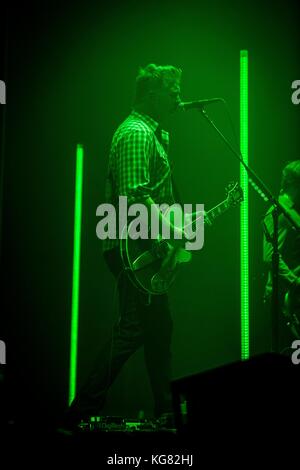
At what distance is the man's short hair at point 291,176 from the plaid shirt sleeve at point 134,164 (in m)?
1.10

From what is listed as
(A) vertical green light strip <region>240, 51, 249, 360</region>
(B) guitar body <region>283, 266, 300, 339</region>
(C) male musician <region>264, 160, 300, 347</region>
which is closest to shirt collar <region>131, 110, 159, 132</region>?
(A) vertical green light strip <region>240, 51, 249, 360</region>

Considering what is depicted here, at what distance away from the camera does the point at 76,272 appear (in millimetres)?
4039

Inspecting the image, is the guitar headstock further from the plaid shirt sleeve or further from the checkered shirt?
the plaid shirt sleeve

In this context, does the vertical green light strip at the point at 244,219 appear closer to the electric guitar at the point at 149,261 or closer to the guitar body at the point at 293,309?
the guitar body at the point at 293,309

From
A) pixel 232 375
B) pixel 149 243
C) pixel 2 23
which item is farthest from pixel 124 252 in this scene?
pixel 2 23

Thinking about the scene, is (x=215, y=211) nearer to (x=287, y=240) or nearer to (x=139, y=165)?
(x=139, y=165)

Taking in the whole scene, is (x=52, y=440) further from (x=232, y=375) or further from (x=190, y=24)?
(x=190, y=24)

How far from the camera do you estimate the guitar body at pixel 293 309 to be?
395 cm

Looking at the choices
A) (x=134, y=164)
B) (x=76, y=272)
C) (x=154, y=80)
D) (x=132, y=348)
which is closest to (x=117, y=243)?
(x=134, y=164)

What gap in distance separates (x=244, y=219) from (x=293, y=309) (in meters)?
0.64

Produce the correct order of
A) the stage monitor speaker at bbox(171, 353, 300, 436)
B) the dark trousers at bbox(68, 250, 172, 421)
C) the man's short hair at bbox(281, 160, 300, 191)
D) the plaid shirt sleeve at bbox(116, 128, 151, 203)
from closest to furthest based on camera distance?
the stage monitor speaker at bbox(171, 353, 300, 436) → the dark trousers at bbox(68, 250, 172, 421) → the plaid shirt sleeve at bbox(116, 128, 151, 203) → the man's short hair at bbox(281, 160, 300, 191)

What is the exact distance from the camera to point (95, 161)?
4.11 metres

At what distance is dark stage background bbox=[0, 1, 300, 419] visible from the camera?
13.3 feet

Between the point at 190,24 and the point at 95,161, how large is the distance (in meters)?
1.09
